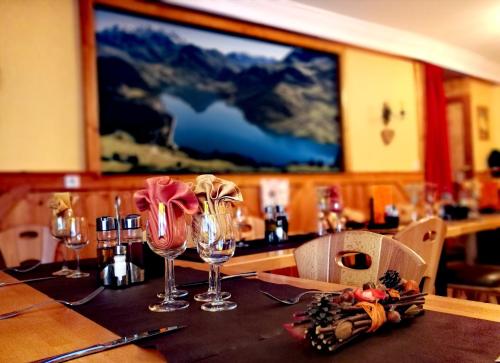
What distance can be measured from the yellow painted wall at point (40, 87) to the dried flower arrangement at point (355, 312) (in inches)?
119

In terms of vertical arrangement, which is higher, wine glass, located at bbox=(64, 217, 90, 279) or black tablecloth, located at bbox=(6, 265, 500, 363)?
wine glass, located at bbox=(64, 217, 90, 279)

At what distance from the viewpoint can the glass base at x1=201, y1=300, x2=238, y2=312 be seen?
3.22 ft

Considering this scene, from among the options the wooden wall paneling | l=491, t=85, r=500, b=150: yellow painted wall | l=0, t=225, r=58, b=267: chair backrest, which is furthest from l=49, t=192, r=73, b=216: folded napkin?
l=491, t=85, r=500, b=150: yellow painted wall

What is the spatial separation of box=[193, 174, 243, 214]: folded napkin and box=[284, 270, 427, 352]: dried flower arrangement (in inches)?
11.9

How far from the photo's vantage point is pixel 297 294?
1.08 metres

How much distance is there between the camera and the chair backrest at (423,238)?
1678 millimetres

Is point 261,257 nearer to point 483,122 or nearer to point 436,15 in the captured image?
point 436,15

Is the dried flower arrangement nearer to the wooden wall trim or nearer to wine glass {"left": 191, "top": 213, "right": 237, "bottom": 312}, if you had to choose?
wine glass {"left": 191, "top": 213, "right": 237, "bottom": 312}

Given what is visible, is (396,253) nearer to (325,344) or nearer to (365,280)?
(365,280)

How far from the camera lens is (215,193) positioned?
104 cm

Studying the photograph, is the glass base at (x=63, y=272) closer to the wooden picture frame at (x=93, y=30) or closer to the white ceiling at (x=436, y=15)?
the wooden picture frame at (x=93, y=30)

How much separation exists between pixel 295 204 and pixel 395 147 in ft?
6.48

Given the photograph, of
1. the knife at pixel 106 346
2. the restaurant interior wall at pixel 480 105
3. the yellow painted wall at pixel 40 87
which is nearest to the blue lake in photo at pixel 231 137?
the yellow painted wall at pixel 40 87

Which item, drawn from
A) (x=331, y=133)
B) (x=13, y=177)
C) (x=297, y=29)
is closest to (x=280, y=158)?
(x=331, y=133)
